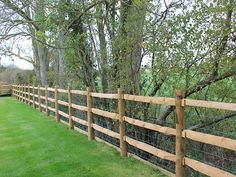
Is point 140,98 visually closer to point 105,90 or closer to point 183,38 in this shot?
point 183,38

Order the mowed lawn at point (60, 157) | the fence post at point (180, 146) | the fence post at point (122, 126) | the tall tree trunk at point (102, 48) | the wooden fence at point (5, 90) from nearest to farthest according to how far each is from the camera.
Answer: the fence post at point (180, 146)
the mowed lawn at point (60, 157)
the fence post at point (122, 126)
the tall tree trunk at point (102, 48)
the wooden fence at point (5, 90)

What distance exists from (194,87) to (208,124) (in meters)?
0.65

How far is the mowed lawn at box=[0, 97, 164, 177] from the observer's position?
5.77 m

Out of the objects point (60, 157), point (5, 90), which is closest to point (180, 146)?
point (60, 157)

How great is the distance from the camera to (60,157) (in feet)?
22.4

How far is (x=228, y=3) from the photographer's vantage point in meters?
5.30

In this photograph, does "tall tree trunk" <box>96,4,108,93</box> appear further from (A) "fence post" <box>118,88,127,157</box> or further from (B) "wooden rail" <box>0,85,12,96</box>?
(B) "wooden rail" <box>0,85,12,96</box>

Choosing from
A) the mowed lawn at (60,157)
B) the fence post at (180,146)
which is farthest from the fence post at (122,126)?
the fence post at (180,146)

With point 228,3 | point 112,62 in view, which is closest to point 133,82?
point 112,62

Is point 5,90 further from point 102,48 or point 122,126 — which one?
point 122,126

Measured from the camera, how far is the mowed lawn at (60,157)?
5773 mm

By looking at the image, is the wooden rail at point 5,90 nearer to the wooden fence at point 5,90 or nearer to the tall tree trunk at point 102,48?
the wooden fence at point 5,90

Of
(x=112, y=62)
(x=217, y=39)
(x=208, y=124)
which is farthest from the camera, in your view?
(x=112, y=62)

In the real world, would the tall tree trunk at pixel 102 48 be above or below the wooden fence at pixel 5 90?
above
